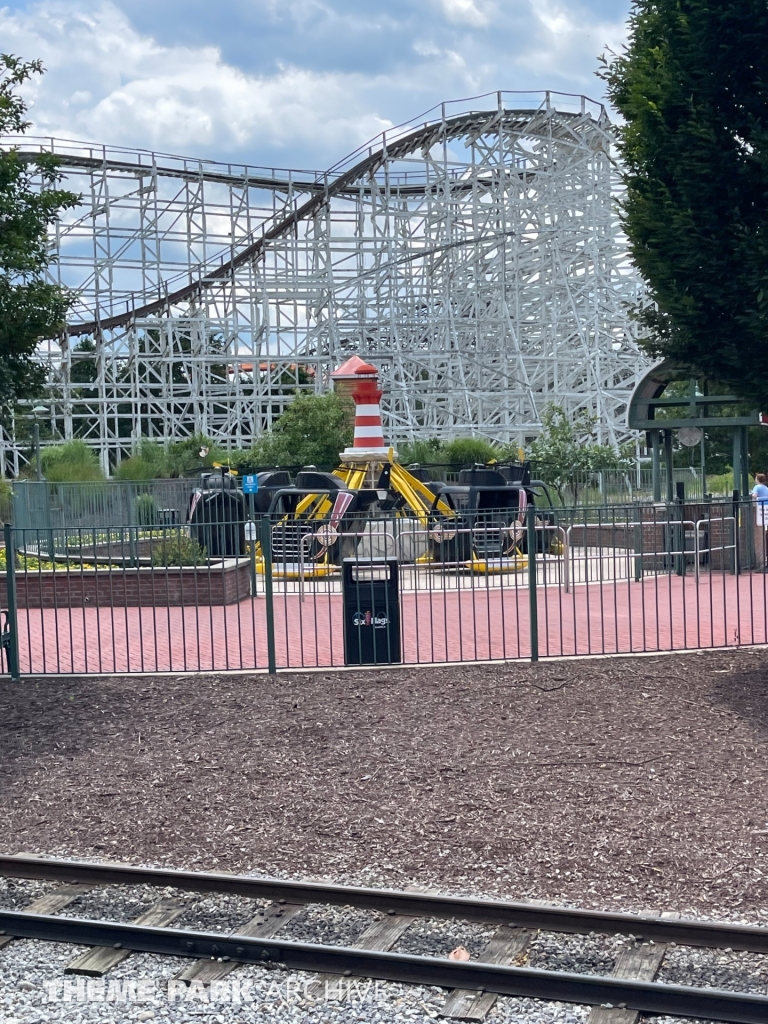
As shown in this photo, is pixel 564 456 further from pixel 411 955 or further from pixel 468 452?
pixel 411 955

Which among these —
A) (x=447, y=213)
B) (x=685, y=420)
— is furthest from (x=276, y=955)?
(x=447, y=213)

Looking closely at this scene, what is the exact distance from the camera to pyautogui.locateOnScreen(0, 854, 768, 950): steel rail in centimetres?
475

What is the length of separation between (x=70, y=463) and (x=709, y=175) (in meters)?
24.1

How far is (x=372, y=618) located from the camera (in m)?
10.4

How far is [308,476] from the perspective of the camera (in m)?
20.5

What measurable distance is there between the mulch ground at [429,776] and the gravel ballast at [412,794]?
19 mm

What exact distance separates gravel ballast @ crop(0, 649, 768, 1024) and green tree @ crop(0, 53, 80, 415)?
277cm

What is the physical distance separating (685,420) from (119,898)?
14.7 m

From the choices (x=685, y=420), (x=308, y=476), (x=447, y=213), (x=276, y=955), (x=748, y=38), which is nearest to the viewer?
(x=276, y=955)

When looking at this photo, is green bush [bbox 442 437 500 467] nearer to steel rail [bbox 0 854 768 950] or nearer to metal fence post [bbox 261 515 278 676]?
metal fence post [bbox 261 515 278 676]

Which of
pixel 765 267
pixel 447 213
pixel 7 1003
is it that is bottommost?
pixel 7 1003

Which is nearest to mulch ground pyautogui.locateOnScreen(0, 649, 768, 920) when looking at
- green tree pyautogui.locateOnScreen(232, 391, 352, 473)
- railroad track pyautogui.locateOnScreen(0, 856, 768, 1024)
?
railroad track pyautogui.locateOnScreen(0, 856, 768, 1024)

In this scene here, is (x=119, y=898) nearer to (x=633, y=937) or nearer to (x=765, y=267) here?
(x=633, y=937)

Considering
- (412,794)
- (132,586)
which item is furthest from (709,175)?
(132,586)
